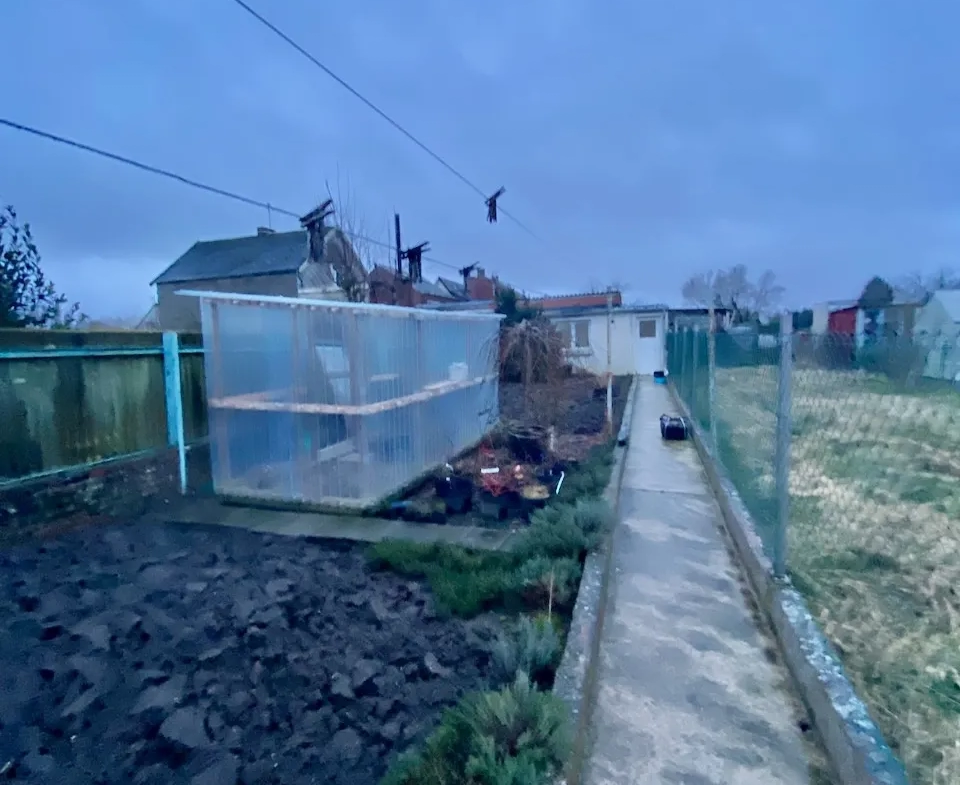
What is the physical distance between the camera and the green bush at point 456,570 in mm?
3877

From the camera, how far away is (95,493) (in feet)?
17.7

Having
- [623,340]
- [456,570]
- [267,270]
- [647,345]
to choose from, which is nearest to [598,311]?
[623,340]

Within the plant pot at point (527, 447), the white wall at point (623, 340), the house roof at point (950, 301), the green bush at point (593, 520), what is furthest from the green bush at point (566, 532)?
the house roof at point (950, 301)

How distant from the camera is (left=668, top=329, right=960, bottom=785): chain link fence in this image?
2.65 meters

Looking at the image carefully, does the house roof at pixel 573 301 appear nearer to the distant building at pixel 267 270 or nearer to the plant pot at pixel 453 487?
the distant building at pixel 267 270

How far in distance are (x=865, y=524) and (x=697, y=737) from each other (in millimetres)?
3086

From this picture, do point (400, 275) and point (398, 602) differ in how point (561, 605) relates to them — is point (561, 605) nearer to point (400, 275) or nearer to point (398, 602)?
point (398, 602)

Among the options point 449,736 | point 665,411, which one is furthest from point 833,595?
point 665,411

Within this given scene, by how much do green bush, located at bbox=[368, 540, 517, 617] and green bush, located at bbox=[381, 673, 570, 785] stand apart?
4.64 ft

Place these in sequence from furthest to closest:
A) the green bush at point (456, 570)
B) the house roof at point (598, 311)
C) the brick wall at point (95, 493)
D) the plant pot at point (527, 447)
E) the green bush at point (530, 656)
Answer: the house roof at point (598, 311), the plant pot at point (527, 447), the brick wall at point (95, 493), the green bush at point (456, 570), the green bush at point (530, 656)

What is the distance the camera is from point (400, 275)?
16.1 m

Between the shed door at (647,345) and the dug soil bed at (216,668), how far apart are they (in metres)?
19.8

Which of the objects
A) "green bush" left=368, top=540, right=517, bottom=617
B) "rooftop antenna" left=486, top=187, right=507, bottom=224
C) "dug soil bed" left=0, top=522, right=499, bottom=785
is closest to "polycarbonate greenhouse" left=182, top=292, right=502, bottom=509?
"green bush" left=368, top=540, right=517, bottom=617

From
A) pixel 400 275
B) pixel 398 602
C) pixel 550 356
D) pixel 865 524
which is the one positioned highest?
pixel 400 275
